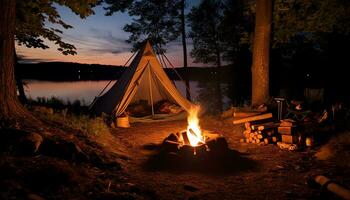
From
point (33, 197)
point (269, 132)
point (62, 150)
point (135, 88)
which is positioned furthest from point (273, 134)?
point (33, 197)

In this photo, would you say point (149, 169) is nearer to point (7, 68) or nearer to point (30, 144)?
point (30, 144)

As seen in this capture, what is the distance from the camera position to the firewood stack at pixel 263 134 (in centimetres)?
816

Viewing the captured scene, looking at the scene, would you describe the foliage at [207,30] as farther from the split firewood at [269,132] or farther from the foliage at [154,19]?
the split firewood at [269,132]

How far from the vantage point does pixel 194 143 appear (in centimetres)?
719

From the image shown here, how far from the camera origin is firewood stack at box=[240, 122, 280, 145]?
8164mm

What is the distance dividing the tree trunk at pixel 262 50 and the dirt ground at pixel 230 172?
2.62 meters

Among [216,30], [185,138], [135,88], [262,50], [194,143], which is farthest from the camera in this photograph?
[216,30]

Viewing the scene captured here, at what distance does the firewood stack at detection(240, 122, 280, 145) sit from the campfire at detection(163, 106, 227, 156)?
54.7 inches

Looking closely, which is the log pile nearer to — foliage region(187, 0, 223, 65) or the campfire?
the campfire

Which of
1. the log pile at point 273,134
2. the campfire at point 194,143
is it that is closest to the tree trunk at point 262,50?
the log pile at point 273,134

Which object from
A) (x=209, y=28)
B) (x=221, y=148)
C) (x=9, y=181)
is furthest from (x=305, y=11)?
(x=209, y=28)

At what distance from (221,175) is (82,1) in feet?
17.5

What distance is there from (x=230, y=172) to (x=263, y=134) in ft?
8.51

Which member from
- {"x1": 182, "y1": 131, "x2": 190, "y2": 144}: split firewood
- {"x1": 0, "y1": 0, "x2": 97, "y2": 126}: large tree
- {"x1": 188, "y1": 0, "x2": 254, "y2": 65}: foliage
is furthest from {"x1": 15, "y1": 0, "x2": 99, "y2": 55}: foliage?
{"x1": 188, "y1": 0, "x2": 254, "y2": 65}: foliage
